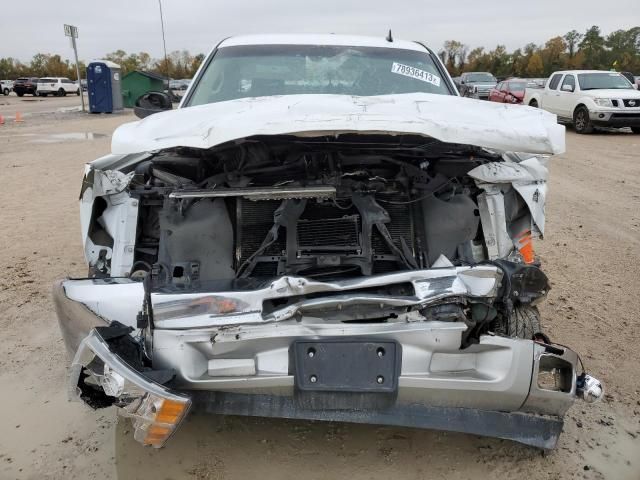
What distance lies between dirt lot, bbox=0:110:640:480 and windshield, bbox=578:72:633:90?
10239 mm

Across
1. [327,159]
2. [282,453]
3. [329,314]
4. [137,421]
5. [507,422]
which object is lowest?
[282,453]

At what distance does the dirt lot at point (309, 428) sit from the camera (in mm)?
2473

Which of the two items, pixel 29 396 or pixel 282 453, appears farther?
pixel 29 396

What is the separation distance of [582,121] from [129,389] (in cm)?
1481

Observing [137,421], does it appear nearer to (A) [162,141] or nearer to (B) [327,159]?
(A) [162,141]

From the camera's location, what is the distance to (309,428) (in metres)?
2.77

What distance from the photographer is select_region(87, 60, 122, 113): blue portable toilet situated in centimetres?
2123

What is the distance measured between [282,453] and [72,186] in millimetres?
6894

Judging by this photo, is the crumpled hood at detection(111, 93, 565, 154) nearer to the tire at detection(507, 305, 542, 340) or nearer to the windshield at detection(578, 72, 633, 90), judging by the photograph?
the tire at detection(507, 305, 542, 340)

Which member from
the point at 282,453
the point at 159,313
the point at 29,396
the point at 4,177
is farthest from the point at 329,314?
→ the point at 4,177

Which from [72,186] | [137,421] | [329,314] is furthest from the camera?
[72,186]

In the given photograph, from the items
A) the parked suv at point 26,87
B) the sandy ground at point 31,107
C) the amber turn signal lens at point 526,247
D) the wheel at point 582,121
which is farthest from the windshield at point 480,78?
the parked suv at point 26,87

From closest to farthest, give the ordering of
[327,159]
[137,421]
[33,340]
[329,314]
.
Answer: [137,421]
[329,314]
[327,159]
[33,340]

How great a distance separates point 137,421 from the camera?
80.4 inches
